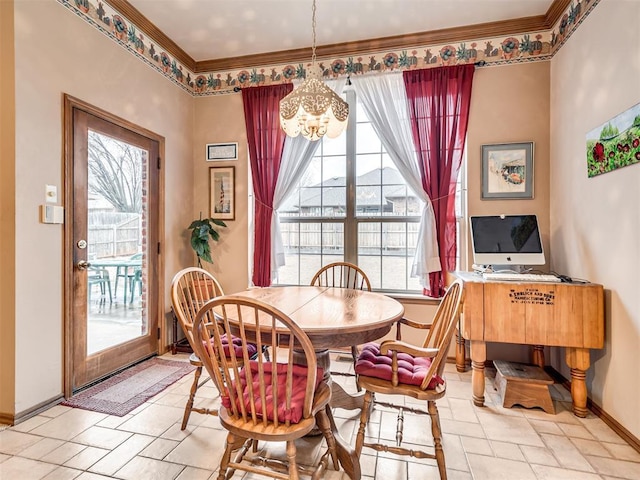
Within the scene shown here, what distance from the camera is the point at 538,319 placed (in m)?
2.34

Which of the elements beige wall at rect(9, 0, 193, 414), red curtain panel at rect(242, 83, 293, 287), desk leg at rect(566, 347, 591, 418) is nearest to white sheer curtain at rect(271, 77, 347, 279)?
red curtain panel at rect(242, 83, 293, 287)

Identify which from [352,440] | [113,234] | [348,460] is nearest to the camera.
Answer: [348,460]

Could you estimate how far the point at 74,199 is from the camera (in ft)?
8.25

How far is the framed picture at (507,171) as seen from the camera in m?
3.10

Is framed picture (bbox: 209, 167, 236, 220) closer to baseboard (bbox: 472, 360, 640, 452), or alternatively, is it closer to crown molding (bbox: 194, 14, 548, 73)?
crown molding (bbox: 194, 14, 548, 73)

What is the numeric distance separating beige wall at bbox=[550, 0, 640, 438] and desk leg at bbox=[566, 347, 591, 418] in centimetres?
12

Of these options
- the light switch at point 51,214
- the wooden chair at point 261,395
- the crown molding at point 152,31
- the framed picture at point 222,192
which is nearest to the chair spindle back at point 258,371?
the wooden chair at point 261,395

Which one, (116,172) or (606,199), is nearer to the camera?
(606,199)

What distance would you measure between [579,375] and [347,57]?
3.32m

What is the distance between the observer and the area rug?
2.36 meters

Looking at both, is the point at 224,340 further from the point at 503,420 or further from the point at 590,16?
the point at 590,16

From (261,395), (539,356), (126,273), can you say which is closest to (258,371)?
(261,395)

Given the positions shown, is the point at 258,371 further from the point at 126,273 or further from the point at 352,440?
the point at 126,273

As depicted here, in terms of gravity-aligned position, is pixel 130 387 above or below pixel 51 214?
below
